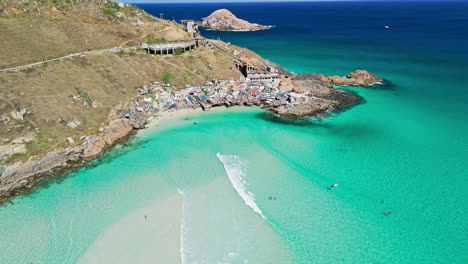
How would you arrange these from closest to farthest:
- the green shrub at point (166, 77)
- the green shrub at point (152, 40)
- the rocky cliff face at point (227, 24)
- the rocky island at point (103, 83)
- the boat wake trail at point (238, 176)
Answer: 1. the boat wake trail at point (238, 176)
2. the rocky island at point (103, 83)
3. the green shrub at point (166, 77)
4. the green shrub at point (152, 40)
5. the rocky cliff face at point (227, 24)

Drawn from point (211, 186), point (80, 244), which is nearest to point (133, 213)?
point (80, 244)

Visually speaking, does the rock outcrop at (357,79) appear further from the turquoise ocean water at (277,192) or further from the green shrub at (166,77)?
the green shrub at (166,77)

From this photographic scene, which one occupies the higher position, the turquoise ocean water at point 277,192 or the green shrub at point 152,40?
the green shrub at point 152,40

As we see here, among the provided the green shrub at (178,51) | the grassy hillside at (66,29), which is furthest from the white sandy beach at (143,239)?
the green shrub at (178,51)

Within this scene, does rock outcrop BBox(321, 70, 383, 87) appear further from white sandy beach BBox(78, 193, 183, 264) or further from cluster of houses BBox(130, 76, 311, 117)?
white sandy beach BBox(78, 193, 183, 264)

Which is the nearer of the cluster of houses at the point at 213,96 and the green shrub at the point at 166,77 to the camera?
the cluster of houses at the point at 213,96

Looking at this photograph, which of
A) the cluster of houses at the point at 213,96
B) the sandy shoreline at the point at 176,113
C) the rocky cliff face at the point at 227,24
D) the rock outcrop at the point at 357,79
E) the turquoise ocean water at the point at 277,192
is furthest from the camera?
the rocky cliff face at the point at 227,24

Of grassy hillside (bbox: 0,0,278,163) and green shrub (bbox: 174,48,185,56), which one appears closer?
grassy hillside (bbox: 0,0,278,163)

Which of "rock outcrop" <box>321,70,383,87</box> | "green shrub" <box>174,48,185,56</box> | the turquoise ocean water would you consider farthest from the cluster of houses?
"rock outcrop" <box>321,70,383,87</box>
